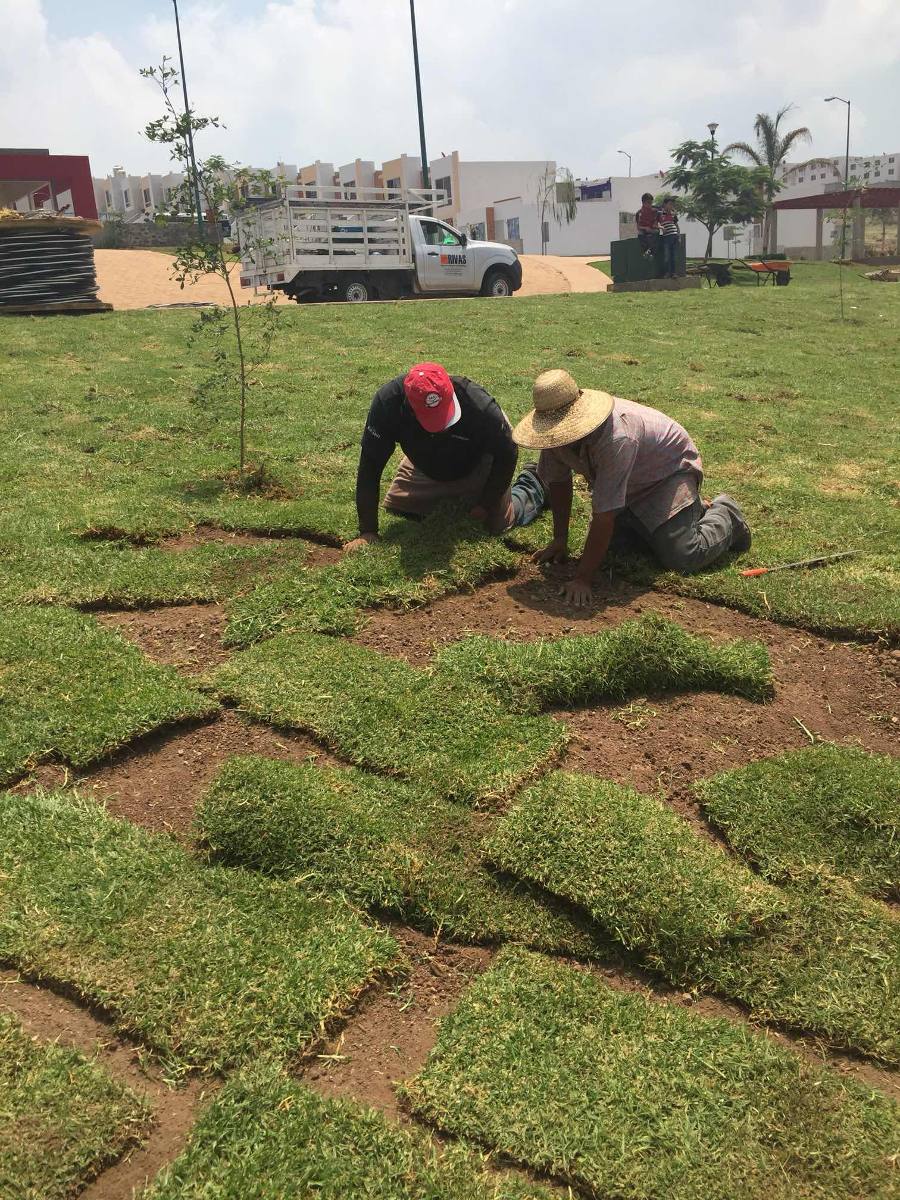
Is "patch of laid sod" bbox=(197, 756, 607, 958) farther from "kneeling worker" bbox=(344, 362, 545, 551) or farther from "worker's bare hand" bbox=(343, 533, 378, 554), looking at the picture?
"kneeling worker" bbox=(344, 362, 545, 551)

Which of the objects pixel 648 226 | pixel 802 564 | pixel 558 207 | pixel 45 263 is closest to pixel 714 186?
pixel 558 207

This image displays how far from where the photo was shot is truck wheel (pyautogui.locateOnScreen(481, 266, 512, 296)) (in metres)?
21.3

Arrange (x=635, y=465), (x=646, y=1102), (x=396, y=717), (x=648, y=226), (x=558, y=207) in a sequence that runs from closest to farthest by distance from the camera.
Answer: (x=646, y=1102)
(x=396, y=717)
(x=635, y=465)
(x=648, y=226)
(x=558, y=207)

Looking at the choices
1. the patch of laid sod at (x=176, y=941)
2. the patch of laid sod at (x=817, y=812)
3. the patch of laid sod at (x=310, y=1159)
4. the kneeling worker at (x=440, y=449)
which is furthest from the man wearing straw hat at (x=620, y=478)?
the patch of laid sod at (x=310, y=1159)

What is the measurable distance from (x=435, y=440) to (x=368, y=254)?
15.8 metres

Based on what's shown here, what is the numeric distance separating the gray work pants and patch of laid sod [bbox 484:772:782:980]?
6.92 ft

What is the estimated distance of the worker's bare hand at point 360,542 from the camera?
17.6 feet

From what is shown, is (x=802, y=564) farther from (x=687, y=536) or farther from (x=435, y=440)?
(x=435, y=440)

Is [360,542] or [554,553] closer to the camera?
[554,553]

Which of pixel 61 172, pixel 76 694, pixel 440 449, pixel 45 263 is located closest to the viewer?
pixel 76 694

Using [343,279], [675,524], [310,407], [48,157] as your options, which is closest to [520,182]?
[48,157]

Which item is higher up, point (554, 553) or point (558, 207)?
point (558, 207)

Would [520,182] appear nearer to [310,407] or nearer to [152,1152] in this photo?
[310,407]

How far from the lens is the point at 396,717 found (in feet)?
12.3
